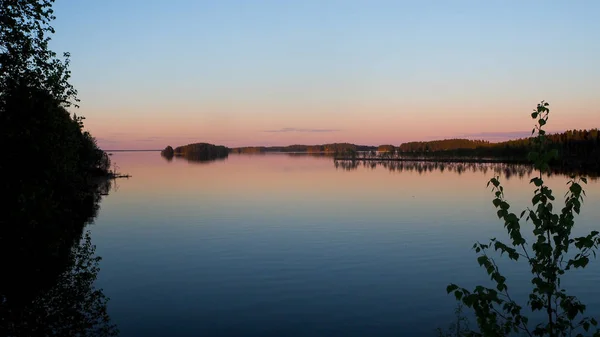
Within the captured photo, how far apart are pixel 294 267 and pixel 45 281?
1253 cm

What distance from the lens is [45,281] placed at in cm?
2344

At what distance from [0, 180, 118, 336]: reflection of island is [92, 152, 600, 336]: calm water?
111cm

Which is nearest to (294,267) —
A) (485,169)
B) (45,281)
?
(45,281)

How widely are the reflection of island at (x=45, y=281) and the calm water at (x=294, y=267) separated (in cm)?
111

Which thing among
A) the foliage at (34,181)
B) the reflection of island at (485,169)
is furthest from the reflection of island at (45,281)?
the reflection of island at (485,169)

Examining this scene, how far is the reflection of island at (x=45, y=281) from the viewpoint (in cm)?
1725

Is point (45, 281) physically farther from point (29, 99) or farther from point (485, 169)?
point (485, 169)

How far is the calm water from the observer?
61.2ft

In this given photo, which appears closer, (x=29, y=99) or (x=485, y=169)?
(x=29, y=99)

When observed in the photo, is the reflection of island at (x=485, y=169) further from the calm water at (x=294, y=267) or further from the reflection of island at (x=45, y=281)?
the reflection of island at (x=45, y=281)

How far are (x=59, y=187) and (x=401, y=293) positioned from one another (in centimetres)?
2068

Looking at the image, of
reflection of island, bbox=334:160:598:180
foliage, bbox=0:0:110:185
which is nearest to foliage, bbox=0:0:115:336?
foliage, bbox=0:0:110:185

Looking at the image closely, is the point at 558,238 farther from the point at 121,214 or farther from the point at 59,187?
the point at 121,214

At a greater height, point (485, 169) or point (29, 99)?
point (29, 99)
